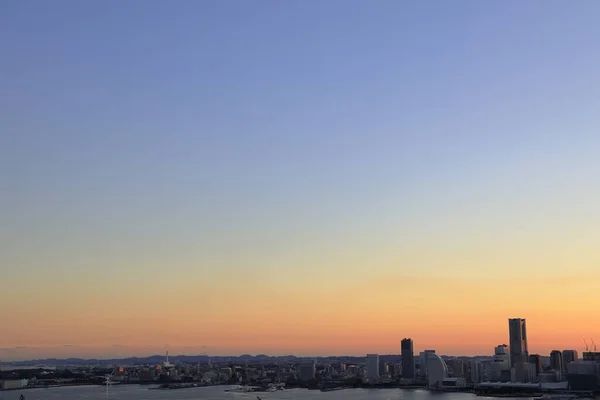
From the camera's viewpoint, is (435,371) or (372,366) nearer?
(435,371)

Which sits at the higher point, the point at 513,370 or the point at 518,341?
the point at 518,341

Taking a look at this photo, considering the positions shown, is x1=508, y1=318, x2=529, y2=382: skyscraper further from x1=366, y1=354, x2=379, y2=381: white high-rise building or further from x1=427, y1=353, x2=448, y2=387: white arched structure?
x1=366, y1=354, x2=379, y2=381: white high-rise building

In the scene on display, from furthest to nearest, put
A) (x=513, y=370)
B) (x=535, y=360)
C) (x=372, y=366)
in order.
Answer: (x=372, y=366) < (x=535, y=360) < (x=513, y=370)

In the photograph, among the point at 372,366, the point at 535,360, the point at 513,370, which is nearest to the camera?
the point at 513,370

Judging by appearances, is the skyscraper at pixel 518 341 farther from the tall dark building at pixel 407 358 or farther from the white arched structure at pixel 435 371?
the tall dark building at pixel 407 358

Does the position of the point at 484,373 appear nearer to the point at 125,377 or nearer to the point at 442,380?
the point at 442,380

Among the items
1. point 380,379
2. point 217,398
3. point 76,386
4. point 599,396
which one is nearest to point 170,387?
point 76,386

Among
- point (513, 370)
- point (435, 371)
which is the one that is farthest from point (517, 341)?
point (435, 371)

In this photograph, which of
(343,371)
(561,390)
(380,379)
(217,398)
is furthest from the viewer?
(343,371)

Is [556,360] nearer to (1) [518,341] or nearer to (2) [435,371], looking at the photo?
(1) [518,341]
